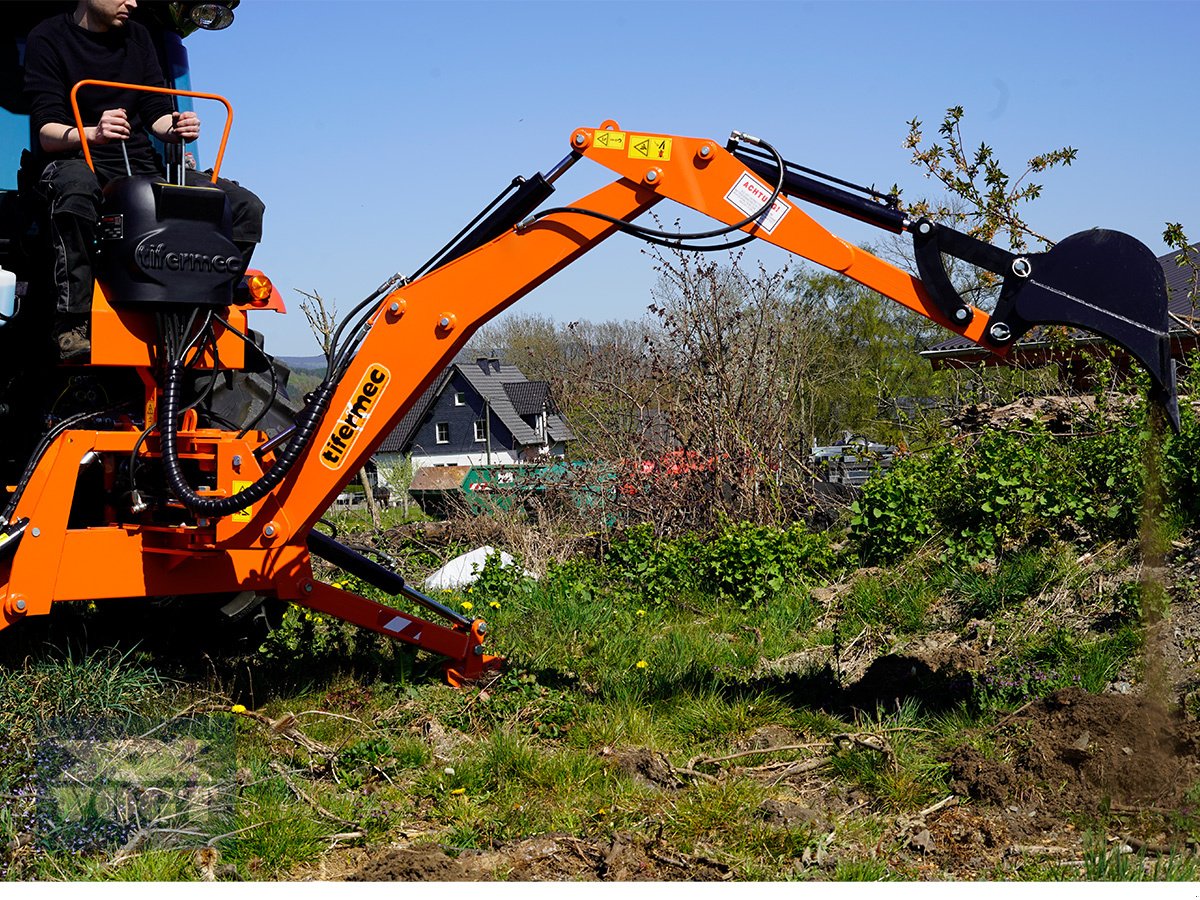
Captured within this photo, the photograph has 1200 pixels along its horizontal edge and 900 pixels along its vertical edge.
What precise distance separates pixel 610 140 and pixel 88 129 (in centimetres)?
221

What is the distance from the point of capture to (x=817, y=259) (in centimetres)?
509

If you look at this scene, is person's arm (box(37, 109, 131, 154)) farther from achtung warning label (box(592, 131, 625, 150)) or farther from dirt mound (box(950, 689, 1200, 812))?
dirt mound (box(950, 689, 1200, 812))

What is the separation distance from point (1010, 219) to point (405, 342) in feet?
18.1

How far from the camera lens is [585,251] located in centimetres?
533

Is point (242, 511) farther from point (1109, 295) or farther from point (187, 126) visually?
point (1109, 295)

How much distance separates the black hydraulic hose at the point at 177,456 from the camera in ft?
15.8

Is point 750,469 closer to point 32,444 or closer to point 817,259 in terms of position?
point 817,259

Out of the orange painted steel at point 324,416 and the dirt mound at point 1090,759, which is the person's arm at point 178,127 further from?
the dirt mound at point 1090,759

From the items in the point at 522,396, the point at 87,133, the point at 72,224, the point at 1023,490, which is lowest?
the point at 1023,490

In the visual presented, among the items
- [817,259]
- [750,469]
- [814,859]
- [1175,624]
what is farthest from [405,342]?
[750,469]

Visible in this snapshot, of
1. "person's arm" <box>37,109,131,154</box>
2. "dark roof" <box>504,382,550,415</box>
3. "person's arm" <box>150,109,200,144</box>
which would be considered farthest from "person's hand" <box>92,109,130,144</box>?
"dark roof" <box>504,382,550,415</box>

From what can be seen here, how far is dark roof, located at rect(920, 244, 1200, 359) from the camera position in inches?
325

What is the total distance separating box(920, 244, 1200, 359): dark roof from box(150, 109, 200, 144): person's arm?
3468mm

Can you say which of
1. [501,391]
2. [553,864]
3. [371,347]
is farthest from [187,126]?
[501,391]
